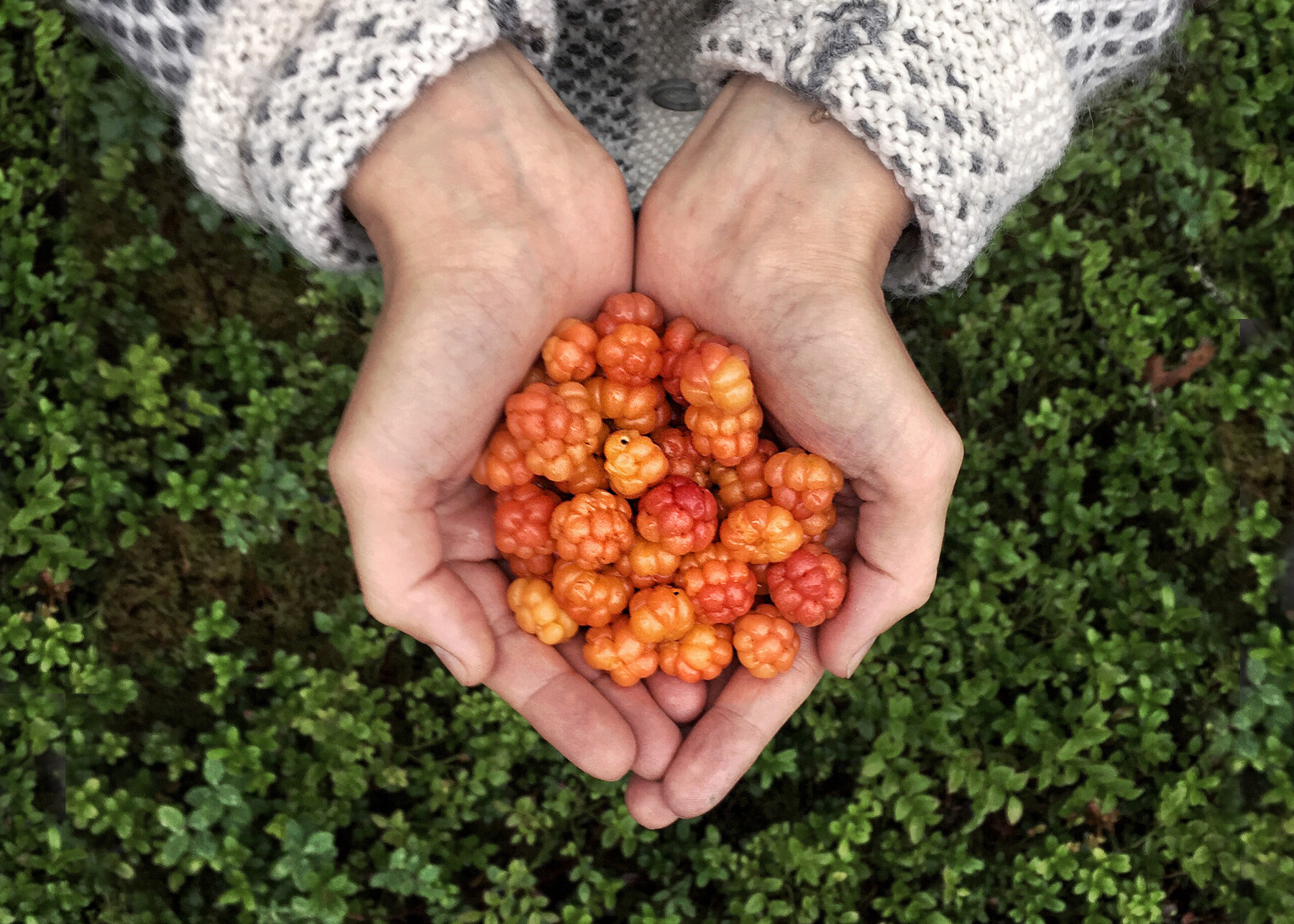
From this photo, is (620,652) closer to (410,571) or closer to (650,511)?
(650,511)

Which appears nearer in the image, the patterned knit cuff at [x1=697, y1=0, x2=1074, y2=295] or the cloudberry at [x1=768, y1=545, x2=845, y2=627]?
the patterned knit cuff at [x1=697, y1=0, x2=1074, y2=295]

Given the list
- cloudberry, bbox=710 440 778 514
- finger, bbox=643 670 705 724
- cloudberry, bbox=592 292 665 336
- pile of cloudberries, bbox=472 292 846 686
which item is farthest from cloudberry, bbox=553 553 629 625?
cloudberry, bbox=592 292 665 336

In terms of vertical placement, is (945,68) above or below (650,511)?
above

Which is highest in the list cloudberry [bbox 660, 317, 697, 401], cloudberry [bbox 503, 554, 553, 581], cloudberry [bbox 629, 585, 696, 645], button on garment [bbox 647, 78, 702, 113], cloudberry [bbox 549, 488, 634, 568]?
button on garment [bbox 647, 78, 702, 113]

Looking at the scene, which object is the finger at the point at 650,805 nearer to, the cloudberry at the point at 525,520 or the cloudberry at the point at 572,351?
the cloudberry at the point at 525,520

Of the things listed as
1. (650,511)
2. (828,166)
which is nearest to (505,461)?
(650,511)

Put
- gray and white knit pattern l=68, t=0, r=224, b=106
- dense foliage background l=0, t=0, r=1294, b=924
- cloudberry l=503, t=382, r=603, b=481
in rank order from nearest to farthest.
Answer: gray and white knit pattern l=68, t=0, r=224, b=106 → cloudberry l=503, t=382, r=603, b=481 → dense foliage background l=0, t=0, r=1294, b=924

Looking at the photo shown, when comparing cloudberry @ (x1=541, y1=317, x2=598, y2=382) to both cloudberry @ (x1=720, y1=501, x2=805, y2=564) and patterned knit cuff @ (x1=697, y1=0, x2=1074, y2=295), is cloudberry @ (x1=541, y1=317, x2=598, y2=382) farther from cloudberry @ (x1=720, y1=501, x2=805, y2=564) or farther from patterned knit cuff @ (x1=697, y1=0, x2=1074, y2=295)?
patterned knit cuff @ (x1=697, y1=0, x2=1074, y2=295)
